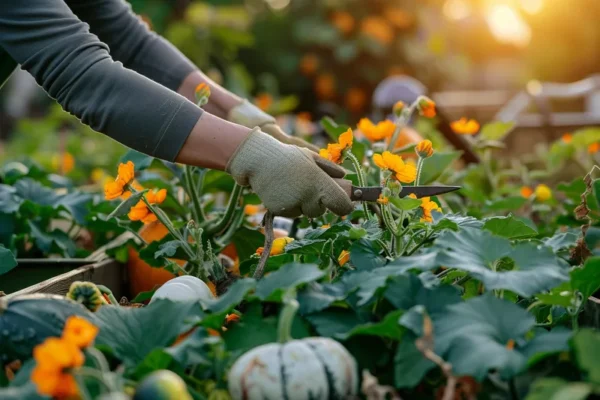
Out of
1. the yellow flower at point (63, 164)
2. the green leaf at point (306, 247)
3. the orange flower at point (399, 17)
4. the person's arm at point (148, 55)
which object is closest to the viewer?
the green leaf at point (306, 247)

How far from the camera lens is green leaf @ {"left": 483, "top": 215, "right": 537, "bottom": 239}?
4.84 feet

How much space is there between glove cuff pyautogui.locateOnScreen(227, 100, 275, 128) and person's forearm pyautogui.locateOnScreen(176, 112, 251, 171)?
51 cm

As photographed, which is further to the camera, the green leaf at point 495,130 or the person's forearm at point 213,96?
the green leaf at point 495,130

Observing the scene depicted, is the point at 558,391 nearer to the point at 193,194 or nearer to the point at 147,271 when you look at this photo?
the point at 193,194

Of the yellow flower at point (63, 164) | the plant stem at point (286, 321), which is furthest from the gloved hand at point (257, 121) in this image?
the yellow flower at point (63, 164)

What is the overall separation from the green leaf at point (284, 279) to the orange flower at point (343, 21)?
19.6 ft

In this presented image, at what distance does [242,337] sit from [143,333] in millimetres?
166

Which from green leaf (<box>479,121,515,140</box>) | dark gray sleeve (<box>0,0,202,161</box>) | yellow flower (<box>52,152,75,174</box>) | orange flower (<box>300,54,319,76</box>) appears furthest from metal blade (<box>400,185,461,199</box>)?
orange flower (<box>300,54,319,76</box>)

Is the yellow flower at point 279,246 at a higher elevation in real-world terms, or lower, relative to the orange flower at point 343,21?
lower

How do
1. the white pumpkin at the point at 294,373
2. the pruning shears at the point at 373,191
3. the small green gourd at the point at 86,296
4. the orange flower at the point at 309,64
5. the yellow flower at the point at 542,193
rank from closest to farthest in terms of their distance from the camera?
the white pumpkin at the point at 294,373 → the small green gourd at the point at 86,296 → the pruning shears at the point at 373,191 → the yellow flower at the point at 542,193 → the orange flower at the point at 309,64

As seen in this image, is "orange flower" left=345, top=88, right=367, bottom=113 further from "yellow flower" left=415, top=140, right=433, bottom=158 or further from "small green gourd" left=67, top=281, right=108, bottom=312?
"small green gourd" left=67, top=281, right=108, bottom=312

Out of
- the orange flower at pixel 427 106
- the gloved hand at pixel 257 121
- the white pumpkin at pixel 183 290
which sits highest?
the orange flower at pixel 427 106

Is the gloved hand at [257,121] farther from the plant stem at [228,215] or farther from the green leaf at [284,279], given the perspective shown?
the green leaf at [284,279]

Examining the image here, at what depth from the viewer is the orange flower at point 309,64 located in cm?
726
